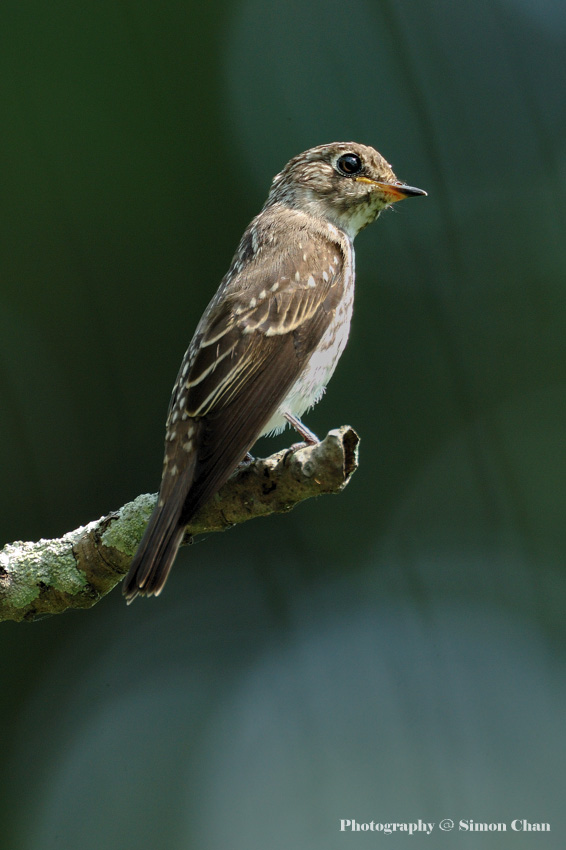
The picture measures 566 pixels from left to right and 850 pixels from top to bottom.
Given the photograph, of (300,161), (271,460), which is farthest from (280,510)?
(300,161)

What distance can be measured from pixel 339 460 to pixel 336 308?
3.54ft

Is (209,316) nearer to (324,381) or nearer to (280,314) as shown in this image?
(280,314)

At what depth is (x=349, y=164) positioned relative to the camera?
3492 mm

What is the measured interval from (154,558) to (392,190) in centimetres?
191

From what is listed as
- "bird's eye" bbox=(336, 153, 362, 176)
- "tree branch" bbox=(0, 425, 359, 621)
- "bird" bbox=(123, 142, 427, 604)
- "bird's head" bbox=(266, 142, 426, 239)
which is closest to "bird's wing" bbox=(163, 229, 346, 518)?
"bird" bbox=(123, 142, 427, 604)

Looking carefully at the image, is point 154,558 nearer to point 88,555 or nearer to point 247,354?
point 88,555

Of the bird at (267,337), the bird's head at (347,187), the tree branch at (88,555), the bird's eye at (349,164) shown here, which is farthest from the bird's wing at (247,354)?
the bird's eye at (349,164)

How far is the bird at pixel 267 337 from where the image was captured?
7.86 feet

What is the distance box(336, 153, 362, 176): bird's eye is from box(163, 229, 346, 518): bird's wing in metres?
0.55

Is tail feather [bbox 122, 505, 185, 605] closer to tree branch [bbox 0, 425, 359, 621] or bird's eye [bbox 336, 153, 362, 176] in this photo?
tree branch [bbox 0, 425, 359, 621]

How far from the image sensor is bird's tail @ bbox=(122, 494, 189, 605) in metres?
2.28

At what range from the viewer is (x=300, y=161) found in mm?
3652

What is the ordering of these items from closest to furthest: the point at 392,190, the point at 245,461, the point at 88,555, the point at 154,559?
1. the point at 154,559
2. the point at 88,555
3. the point at 245,461
4. the point at 392,190

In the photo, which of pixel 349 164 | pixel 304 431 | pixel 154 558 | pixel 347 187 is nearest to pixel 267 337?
pixel 304 431
